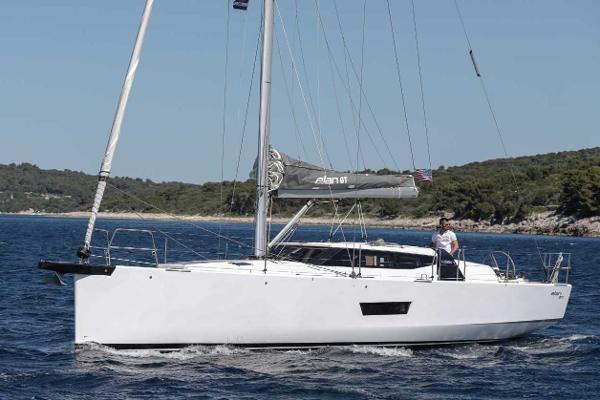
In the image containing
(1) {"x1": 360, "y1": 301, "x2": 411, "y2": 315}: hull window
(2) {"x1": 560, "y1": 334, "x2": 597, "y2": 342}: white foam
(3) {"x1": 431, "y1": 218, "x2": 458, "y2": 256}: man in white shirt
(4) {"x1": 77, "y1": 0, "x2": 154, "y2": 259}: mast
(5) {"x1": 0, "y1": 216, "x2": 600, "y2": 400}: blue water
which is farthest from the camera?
(2) {"x1": 560, "y1": 334, "x2": 597, "y2": 342}: white foam

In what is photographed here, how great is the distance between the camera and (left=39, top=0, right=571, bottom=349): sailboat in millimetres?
15492

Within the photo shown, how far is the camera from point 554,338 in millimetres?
19828

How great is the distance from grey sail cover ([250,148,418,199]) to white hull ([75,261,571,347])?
1.75 metres

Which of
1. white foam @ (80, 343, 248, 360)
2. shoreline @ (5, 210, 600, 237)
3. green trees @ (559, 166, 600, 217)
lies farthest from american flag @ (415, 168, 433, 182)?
green trees @ (559, 166, 600, 217)

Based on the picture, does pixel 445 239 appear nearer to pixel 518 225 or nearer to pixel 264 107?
pixel 264 107

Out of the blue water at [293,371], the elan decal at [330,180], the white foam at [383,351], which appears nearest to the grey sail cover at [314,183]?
the elan decal at [330,180]

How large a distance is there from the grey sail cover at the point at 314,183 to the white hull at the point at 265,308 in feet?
5.74

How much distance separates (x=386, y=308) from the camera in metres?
16.8

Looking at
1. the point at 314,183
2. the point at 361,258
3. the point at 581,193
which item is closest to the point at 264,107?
the point at 314,183

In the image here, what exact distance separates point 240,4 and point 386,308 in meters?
6.45

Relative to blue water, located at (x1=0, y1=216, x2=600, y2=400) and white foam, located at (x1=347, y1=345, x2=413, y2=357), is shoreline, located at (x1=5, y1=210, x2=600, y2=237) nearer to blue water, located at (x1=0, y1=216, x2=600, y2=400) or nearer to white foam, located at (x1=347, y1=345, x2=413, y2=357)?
blue water, located at (x1=0, y1=216, x2=600, y2=400)

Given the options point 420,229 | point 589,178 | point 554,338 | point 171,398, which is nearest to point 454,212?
point 420,229

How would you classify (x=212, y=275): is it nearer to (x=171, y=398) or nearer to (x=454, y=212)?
(x=171, y=398)

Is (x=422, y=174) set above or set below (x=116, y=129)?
below
